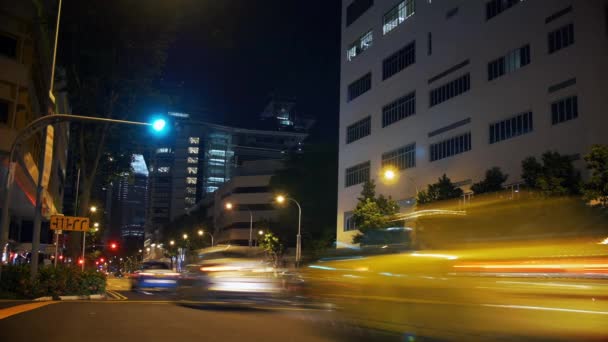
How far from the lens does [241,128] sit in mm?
177000

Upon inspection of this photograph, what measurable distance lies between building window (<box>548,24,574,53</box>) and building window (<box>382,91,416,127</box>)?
1386cm

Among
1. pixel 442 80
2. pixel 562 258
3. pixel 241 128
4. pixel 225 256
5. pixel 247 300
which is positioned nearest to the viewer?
pixel 562 258

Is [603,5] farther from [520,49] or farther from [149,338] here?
[149,338]

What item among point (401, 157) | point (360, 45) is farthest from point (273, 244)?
point (401, 157)

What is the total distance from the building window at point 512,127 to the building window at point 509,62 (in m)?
2.89

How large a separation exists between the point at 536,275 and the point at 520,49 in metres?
29.4

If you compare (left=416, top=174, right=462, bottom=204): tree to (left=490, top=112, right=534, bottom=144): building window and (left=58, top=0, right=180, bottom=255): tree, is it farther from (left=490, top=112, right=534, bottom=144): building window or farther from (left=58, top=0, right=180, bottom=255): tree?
(left=58, top=0, right=180, bottom=255): tree

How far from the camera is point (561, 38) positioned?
3203 cm

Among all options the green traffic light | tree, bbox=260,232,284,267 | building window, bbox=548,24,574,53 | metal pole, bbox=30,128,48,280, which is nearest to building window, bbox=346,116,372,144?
tree, bbox=260,232,284,267

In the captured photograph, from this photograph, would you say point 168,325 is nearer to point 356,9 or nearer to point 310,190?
point 356,9

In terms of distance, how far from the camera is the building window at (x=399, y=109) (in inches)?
1812

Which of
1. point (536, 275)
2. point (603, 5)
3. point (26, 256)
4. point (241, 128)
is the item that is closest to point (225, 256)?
point (536, 275)

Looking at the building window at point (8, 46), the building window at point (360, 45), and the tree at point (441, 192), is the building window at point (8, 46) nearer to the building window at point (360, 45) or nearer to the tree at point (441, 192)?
the tree at point (441, 192)

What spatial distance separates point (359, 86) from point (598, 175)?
3132cm
